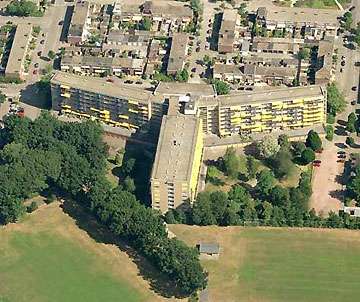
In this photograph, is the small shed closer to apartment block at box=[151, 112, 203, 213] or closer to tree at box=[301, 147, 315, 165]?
apartment block at box=[151, 112, 203, 213]

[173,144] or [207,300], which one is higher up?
[173,144]

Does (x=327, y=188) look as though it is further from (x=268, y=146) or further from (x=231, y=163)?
(x=231, y=163)

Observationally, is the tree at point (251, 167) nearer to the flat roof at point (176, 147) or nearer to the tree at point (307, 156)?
the tree at point (307, 156)

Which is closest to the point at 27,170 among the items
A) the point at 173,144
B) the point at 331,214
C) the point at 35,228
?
the point at 35,228

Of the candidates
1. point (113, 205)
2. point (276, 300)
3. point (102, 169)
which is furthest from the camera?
point (102, 169)

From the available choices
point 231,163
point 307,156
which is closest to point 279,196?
point 231,163

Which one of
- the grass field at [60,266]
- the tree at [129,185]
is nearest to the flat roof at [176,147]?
the tree at [129,185]

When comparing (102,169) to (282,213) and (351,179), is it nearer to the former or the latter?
(282,213)
